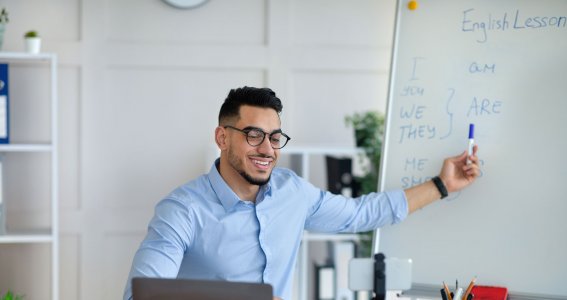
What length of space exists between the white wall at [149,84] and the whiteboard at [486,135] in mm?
1324

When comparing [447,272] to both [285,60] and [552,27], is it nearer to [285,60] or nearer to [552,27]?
[552,27]

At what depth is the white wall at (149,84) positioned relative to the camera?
13.4 feet

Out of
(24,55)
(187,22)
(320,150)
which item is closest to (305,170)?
(320,150)

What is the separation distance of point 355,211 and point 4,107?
5.83ft

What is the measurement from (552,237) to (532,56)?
0.58m

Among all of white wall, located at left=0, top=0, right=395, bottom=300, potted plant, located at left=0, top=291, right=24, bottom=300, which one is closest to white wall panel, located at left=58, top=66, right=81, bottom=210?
white wall, located at left=0, top=0, right=395, bottom=300

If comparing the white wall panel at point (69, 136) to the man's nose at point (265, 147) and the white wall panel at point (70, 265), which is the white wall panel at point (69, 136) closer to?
the white wall panel at point (70, 265)

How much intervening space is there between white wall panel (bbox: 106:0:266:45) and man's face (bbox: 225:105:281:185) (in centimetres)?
169

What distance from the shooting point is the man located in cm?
251

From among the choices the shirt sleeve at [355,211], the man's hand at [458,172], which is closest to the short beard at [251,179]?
the shirt sleeve at [355,211]

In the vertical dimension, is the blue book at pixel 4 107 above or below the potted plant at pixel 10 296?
above

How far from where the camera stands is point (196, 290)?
1864mm

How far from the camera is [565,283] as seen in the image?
2.66 metres

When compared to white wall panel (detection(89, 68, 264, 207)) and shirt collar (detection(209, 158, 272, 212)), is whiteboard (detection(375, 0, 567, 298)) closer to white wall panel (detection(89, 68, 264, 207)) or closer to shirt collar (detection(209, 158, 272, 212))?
shirt collar (detection(209, 158, 272, 212))
